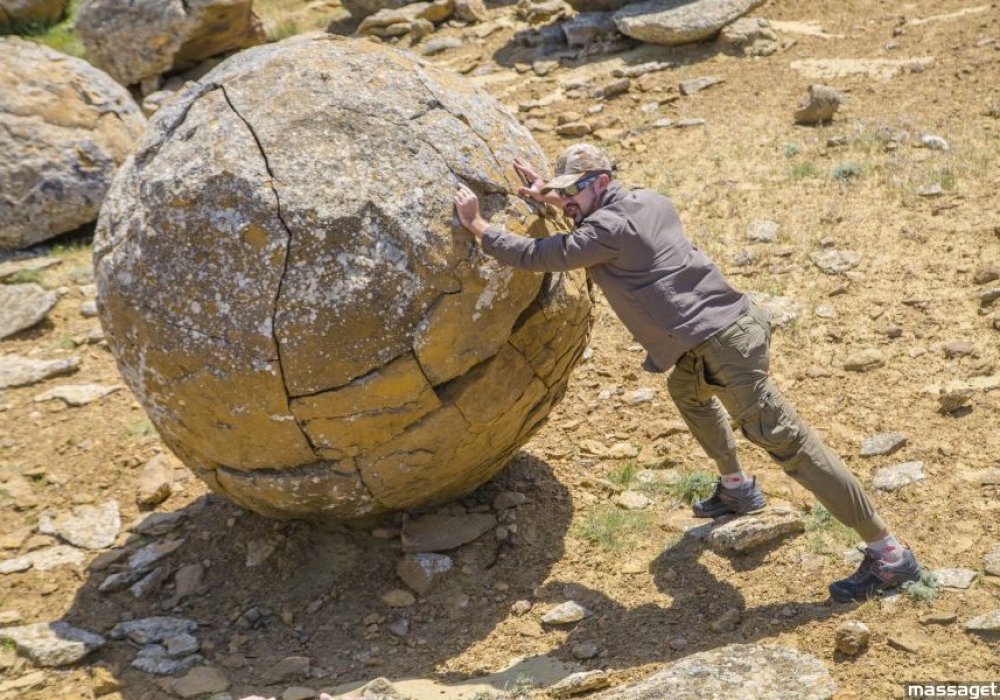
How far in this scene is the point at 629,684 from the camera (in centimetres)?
476

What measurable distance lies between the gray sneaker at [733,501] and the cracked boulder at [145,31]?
10.1 metres

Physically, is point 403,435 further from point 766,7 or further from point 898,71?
point 766,7

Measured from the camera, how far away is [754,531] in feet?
18.3

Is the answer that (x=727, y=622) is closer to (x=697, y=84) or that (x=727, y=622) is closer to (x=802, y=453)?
(x=802, y=453)

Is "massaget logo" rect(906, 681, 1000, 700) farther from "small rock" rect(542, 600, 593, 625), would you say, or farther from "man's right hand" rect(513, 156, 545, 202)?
"man's right hand" rect(513, 156, 545, 202)

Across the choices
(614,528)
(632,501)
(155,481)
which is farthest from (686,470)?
(155,481)

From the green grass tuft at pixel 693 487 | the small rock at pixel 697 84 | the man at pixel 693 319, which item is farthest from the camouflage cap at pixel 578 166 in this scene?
the small rock at pixel 697 84

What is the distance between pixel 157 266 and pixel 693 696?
2.87 metres

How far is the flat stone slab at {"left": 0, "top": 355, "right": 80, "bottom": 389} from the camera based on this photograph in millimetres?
8297

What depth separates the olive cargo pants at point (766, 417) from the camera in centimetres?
506

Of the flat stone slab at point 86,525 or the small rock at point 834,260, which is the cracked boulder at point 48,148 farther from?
the small rock at point 834,260

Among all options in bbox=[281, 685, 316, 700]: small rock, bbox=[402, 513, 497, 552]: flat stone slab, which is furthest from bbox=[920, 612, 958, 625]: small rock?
bbox=[281, 685, 316, 700]: small rock

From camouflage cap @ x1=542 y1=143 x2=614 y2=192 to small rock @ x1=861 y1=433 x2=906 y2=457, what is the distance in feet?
Result: 7.66

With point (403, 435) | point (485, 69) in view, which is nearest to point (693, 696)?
point (403, 435)
